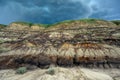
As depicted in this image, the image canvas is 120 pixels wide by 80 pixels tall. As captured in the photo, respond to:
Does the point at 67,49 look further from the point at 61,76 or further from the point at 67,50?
the point at 61,76

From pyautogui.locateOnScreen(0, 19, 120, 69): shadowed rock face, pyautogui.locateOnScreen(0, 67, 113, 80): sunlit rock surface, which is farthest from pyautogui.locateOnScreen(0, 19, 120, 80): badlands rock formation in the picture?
pyautogui.locateOnScreen(0, 67, 113, 80): sunlit rock surface

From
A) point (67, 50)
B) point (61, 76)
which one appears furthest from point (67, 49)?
point (61, 76)

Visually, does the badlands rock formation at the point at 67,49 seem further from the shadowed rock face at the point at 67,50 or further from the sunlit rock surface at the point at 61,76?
the sunlit rock surface at the point at 61,76

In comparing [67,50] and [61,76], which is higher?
[67,50]

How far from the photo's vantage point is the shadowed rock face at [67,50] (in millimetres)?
42312

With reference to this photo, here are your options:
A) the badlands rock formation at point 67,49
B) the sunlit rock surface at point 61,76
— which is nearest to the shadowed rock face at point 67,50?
the badlands rock formation at point 67,49

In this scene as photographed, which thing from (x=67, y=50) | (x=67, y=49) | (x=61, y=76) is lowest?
(x=61, y=76)

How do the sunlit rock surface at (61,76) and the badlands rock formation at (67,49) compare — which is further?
the badlands rock formation at (67,49)

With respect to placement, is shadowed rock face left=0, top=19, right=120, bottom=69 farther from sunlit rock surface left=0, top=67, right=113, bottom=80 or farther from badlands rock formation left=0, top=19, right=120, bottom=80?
sunlit rock surface left=0, top=67, right=113, bottom=80

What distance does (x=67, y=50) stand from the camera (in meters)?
46.1

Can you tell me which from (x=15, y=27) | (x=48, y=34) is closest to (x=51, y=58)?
(x=48, y=34)

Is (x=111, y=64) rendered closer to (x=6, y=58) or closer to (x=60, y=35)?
(x=60, y=35)

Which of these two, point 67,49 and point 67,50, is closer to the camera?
point 67,50

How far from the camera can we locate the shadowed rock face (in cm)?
4231
